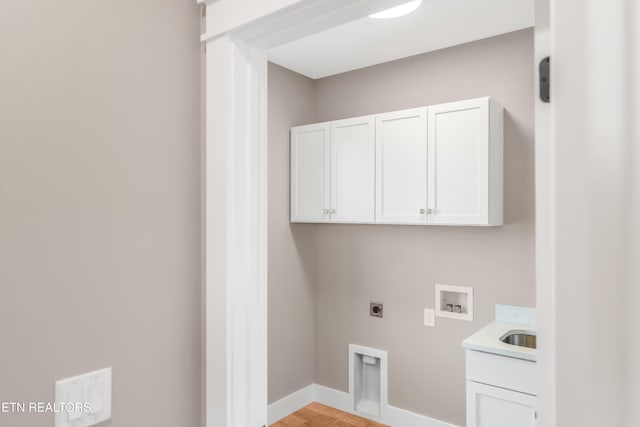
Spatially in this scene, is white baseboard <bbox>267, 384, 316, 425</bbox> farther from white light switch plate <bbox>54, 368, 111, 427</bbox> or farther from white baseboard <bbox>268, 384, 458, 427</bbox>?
white light switch plate <bbox>54, 368, 111, 427</bbox>

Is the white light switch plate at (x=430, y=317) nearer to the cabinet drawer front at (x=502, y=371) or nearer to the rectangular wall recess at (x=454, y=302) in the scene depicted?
the rectangular wall recess at (x=454, y=302)

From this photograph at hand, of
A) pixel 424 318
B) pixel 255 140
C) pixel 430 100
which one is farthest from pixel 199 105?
pixel 424 318

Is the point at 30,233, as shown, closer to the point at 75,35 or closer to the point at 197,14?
the point at 75,35

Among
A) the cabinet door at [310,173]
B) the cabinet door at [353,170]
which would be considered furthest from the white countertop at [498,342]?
the cabinet door at [310,173]

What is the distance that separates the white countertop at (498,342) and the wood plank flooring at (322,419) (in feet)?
3.85

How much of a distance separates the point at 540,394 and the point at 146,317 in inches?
32.7

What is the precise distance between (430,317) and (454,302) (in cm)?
20

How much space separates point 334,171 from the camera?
2.94m

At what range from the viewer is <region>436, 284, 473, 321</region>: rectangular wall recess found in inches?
103

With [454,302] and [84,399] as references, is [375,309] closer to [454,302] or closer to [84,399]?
[454,302]


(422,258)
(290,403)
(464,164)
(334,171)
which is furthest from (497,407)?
(334,171)

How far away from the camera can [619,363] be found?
433 mm

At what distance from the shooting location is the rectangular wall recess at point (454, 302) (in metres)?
2.62

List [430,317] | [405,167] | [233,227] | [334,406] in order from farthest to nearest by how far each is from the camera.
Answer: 1. [334,406]
2. [430,317]
3. [405,167]
4. [233,227]
